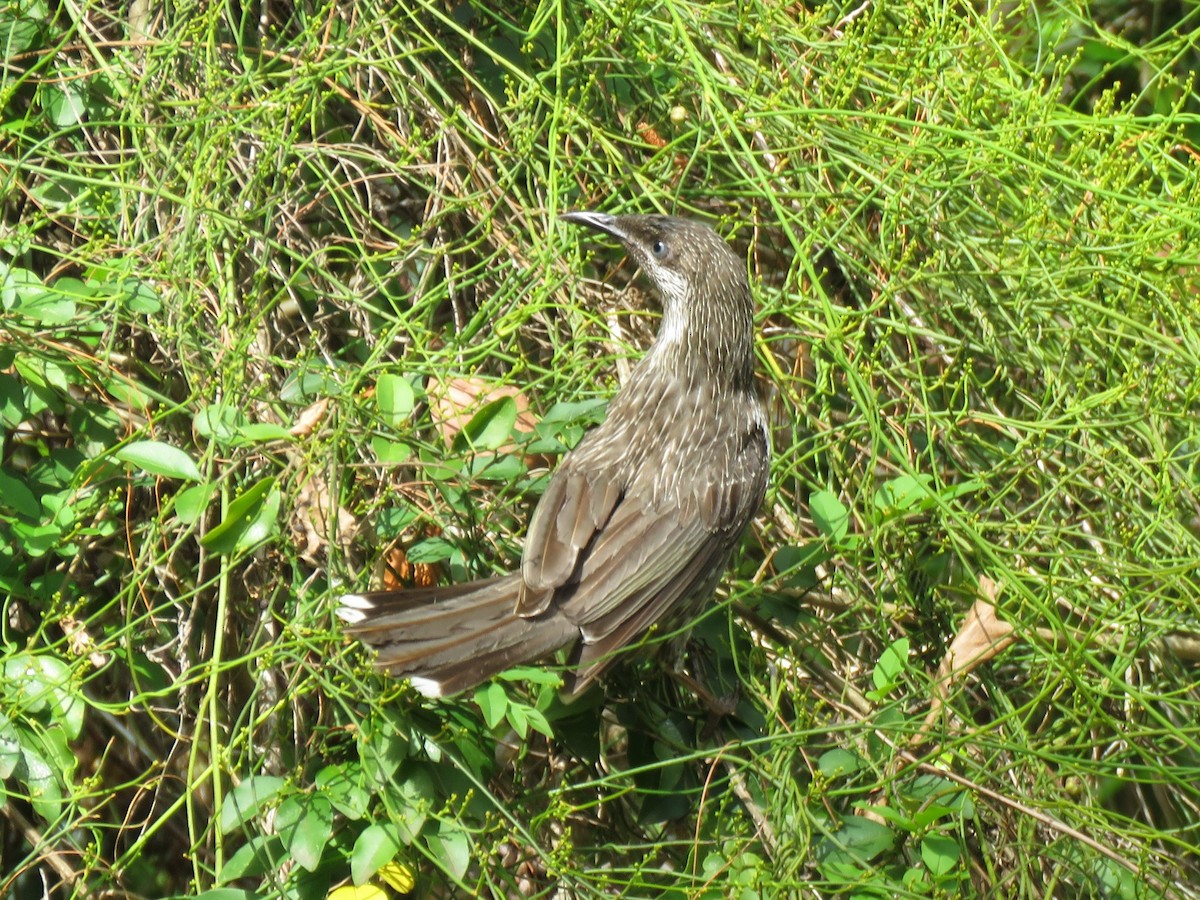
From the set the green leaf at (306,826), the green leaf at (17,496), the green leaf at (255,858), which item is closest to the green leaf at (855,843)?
the green leaf at (306,826)

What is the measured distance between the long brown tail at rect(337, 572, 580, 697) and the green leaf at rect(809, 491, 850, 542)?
2.37 ft

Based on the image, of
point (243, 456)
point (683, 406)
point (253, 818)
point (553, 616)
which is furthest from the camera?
point (683, 406)

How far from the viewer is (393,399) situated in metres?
3.16

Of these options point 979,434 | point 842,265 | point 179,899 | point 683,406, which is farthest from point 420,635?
point 979,434

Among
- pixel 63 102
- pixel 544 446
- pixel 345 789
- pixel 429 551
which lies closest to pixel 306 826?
pixel 345 789

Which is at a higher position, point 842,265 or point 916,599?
point 842,265

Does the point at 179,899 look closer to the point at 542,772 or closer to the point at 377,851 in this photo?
the point at 377,851

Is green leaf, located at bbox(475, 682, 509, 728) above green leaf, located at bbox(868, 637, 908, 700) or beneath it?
above

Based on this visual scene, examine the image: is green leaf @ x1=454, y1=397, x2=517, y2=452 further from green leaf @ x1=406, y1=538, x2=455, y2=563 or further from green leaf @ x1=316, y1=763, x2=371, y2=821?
green leaf @ x1=316, y1=763, x2=371, y2=821

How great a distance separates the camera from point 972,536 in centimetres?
326

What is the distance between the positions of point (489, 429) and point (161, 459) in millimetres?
774

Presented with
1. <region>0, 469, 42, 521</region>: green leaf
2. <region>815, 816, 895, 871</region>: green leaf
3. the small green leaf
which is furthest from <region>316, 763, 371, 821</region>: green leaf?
<region>815, 816, 895, 871</region>: green leaf

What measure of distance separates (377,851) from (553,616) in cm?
86

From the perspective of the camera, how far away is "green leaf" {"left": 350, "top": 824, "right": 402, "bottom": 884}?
274cm
